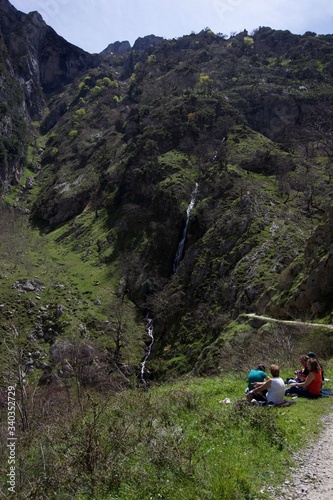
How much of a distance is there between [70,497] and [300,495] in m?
3.79

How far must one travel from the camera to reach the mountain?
3856 cm

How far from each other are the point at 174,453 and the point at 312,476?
248 centimetres

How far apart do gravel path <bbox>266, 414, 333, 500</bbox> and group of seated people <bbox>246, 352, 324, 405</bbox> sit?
2210mm

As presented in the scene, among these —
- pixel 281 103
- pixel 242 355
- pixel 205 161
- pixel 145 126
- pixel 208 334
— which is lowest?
pixel 208 334

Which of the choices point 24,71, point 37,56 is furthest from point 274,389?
point 37,56

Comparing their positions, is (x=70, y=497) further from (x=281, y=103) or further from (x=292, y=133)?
(x=281, y=103)

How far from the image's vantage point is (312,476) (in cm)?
650

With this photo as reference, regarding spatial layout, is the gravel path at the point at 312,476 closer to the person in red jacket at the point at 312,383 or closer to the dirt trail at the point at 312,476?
the dirt trail at the point at 312,476

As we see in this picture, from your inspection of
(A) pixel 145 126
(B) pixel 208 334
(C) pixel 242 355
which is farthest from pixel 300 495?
(A) pixel 145 126

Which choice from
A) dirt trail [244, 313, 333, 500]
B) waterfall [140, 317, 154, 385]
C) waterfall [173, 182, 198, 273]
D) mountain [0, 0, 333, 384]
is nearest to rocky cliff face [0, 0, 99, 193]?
mountain [0, 0, 333, 384]

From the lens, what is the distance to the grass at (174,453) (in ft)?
20.2

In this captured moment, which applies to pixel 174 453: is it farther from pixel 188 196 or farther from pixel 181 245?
pixel 188 196

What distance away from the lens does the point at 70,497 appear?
20.1ft

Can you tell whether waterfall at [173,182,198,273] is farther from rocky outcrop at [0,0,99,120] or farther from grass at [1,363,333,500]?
rocky outcrop at [0,0,99,120]
